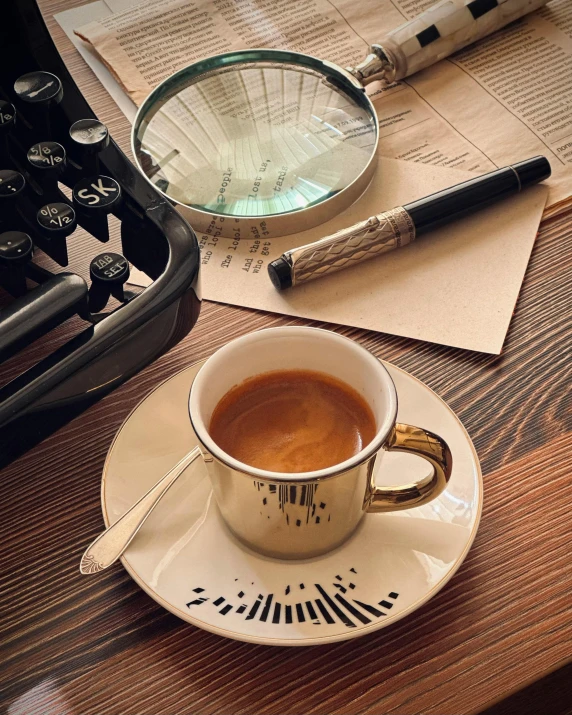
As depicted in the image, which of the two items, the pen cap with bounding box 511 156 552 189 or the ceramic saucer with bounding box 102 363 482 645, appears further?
the pen cap with bounding box 511 156 552 189

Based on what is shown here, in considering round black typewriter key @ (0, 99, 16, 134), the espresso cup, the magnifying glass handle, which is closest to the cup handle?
the espresso cup

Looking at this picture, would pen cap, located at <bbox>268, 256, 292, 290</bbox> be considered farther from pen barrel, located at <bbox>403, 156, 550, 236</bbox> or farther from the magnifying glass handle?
the magnifying glass handle

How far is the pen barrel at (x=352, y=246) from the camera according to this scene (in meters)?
0.61

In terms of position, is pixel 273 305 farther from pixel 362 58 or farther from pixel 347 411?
pixel 362 58

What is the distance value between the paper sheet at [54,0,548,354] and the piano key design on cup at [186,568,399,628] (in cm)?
24

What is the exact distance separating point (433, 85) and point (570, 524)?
1.72ft

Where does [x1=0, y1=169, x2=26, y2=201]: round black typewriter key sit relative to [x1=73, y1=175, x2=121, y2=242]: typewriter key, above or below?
above

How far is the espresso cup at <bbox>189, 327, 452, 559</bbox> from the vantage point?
1.26ft

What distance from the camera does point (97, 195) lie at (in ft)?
1.67

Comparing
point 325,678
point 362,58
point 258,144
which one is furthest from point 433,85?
point 325,678

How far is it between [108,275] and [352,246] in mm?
226

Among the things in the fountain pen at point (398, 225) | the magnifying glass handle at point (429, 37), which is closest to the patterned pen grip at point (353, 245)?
the fountain pen at point (398, 225)

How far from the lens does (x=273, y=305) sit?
23.9 inches

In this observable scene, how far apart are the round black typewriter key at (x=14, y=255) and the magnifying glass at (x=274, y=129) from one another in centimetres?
20
